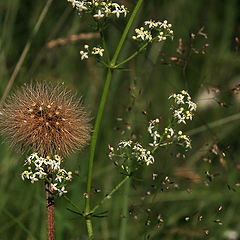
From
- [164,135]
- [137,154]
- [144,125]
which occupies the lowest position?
[137,154]

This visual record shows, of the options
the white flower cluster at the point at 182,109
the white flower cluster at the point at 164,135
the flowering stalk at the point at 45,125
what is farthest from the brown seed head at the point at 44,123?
the white flower cluster at the point at 182,109

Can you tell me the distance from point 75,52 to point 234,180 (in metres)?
2.31

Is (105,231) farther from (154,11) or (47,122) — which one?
(154,11)

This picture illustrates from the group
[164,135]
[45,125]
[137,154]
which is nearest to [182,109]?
[164,135]

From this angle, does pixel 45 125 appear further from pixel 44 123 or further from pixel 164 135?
pixel 164 135

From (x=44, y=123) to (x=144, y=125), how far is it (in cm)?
→ 231

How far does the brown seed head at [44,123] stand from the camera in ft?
7.66

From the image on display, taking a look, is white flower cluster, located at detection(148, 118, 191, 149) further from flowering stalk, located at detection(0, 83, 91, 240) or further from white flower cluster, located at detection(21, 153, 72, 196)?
white flower cluster, located at detection(21, 153, 72, 196)

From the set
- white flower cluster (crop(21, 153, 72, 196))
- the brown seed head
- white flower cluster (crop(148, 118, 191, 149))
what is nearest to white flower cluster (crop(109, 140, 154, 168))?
white flower cluster (crop(148, 118, 191, 149))

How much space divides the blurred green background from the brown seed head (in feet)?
1.30

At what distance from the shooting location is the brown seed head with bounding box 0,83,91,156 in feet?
7.66

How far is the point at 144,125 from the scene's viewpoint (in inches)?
181

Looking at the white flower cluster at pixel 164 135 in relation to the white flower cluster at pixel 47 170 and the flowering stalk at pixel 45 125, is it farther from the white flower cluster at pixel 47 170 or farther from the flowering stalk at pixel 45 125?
the white flower cluster at pixel 47 170

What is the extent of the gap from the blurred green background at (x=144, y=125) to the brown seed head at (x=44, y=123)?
0.40 metres
